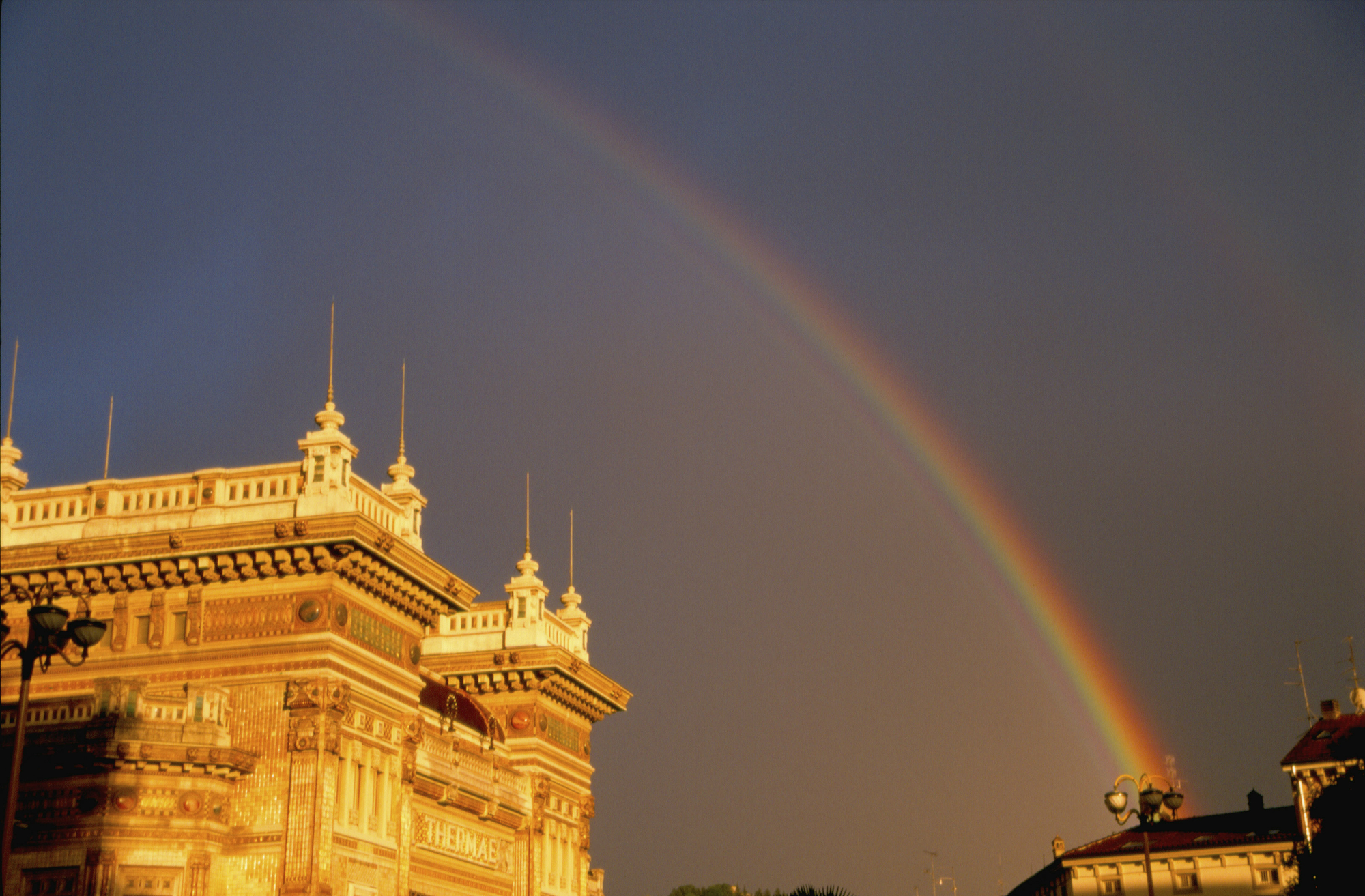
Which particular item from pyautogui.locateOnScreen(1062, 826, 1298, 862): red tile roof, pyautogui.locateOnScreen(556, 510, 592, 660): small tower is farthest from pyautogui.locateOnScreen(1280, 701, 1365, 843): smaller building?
pyautogui.locateOnScreen(556, 510, 592, 660): small tower

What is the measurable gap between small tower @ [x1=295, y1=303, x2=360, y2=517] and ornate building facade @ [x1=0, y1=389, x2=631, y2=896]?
0.07m

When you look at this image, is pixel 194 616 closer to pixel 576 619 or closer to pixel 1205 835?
pixel 576 619

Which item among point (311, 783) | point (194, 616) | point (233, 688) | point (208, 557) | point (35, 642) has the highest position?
point (208, 557)

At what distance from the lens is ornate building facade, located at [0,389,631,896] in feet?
118

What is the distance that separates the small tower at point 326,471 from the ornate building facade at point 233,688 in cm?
7

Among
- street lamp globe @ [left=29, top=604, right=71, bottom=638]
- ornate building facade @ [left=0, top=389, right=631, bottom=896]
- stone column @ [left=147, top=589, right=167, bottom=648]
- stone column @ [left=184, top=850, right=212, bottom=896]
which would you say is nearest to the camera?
street lamp globe @ [left=29, top=604, right=71, bottom=638]

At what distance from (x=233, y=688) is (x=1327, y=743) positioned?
66363mm

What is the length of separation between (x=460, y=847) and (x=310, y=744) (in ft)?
38.4

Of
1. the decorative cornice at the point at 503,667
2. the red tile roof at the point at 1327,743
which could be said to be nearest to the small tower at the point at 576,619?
the decorative cornice at the point at 503,667

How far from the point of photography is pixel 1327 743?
83.9 meters

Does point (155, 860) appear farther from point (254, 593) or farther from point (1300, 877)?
point (1300, 877)

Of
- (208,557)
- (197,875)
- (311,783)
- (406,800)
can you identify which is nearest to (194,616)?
(208,557)

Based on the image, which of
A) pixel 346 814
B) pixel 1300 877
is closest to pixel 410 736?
pixel 346 814

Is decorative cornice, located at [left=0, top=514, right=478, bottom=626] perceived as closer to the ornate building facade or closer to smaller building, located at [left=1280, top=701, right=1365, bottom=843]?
the ornate building facade
